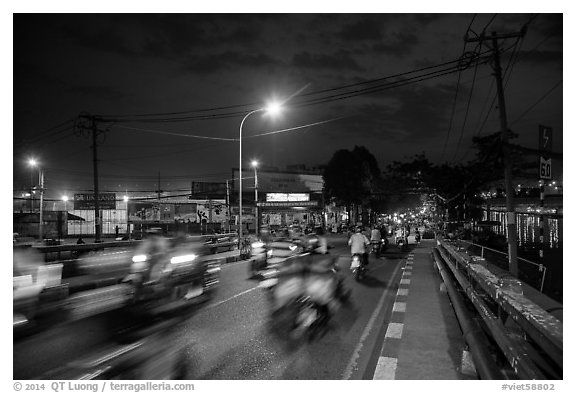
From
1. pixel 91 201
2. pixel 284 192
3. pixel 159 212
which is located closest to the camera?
pixel 91 201

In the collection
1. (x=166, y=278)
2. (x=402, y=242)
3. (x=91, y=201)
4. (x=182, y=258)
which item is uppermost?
(x=91, y=201)

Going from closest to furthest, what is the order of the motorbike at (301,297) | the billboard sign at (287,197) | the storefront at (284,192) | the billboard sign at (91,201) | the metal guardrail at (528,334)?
the metal guardrail at (528,334), the motorbike at (301,297), the billboard sign at (91,201), the storefront at (284,192), the billboard sign at (287,197)

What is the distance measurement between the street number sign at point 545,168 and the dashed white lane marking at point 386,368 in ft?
28.0

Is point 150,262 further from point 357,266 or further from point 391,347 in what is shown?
point 357,266

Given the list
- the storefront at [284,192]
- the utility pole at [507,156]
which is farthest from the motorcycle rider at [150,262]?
the storefront at [284,192]

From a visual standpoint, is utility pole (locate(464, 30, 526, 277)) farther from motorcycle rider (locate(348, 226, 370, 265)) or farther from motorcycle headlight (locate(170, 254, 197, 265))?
motorcycle headlight (locate(170, 254, 197, 265))

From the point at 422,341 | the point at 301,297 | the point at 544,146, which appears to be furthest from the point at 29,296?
the point at 544,146

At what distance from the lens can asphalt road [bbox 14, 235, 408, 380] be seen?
191 inches

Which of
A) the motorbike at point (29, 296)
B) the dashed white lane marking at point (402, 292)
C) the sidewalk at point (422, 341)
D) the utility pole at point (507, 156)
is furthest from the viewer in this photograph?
the utility pole at point (507, 156)

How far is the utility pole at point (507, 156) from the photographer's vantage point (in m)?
13.3

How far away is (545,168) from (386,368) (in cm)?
897

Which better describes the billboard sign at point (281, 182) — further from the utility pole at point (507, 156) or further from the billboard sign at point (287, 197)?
the utility pole at point (507, 156)

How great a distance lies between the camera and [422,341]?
5934 millimetres

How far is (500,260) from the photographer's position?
1986 cm
